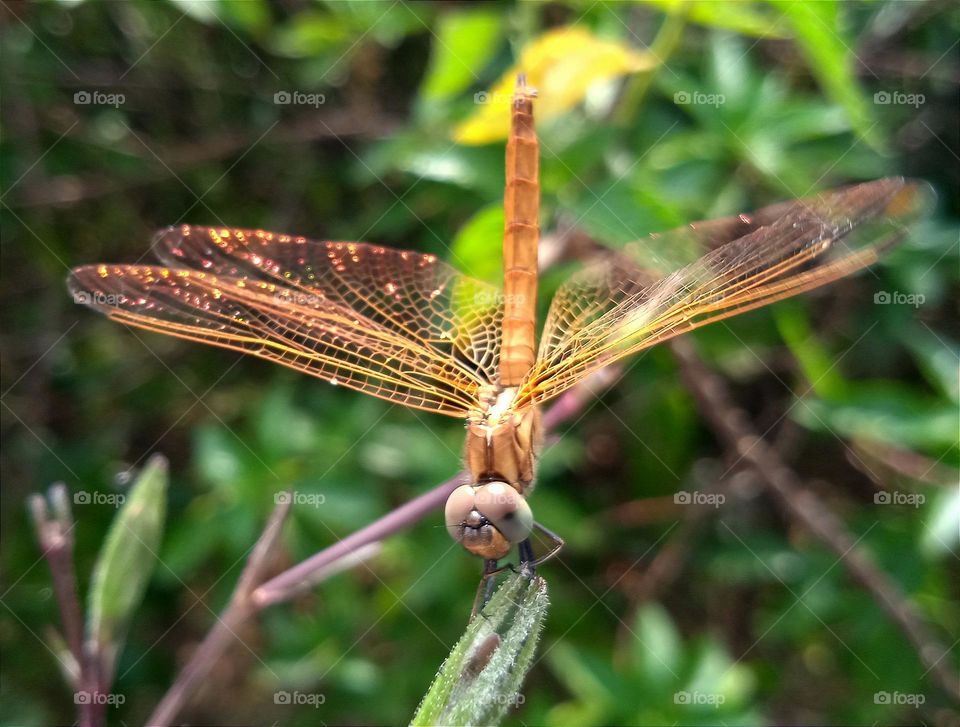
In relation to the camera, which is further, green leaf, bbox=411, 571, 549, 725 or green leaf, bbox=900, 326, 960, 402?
green leaf, bbox=900, 326, 960, 402

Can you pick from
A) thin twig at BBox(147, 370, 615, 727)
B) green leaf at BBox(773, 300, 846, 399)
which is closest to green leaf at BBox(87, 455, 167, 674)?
thin twig at BBox(147, 370, 615, 727)

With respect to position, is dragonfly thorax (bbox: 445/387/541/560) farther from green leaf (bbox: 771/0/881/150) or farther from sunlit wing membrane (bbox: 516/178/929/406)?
green leaf (bbox: 771/0/881/150)

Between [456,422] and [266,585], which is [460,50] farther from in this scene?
[266,585]

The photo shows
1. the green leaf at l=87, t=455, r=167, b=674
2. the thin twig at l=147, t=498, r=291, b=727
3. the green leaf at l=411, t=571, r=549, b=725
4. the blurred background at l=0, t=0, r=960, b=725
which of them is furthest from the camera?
the blurred background at l=0, t=0, r=960, b=725

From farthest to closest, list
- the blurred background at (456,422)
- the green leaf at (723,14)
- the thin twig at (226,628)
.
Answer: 1. the blurred background at (456,422)
2. the green leaf at (723,14)
3. the thin twig at (226,628)

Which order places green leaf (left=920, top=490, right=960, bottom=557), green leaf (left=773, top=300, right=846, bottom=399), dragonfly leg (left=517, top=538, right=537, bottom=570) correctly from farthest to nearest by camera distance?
green leaf (left=773, top=300, right=846, bottom=399) → green leaf (left=920, top=490, right=960, bottom=557) → dragonfly leg (left=517, top=538, right=537, bottom=570)

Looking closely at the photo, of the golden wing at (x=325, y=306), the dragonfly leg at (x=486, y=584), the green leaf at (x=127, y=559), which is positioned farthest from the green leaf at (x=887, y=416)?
the green leaf at (x=127, y=559)

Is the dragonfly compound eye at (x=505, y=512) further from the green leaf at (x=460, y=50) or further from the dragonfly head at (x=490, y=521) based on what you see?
the green leaf at (x=460, y=50)

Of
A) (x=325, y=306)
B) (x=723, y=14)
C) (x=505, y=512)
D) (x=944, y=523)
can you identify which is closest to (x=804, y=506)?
(x=944, y=523)
